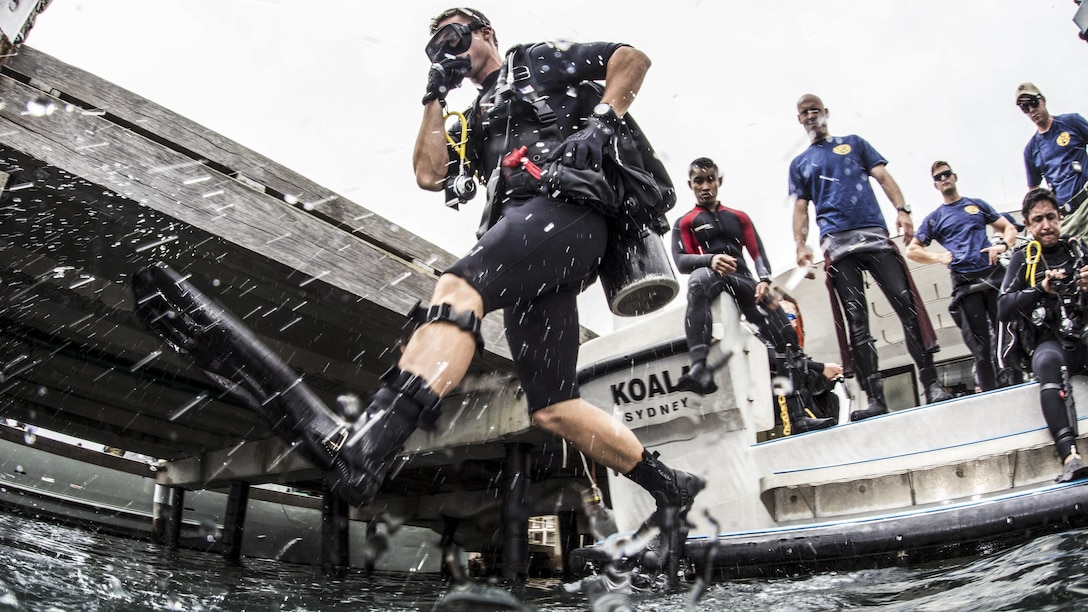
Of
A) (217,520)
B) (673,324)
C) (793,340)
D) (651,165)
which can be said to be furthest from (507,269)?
(217,520)

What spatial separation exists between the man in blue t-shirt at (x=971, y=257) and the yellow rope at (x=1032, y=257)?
77cm

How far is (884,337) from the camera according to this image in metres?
7.75

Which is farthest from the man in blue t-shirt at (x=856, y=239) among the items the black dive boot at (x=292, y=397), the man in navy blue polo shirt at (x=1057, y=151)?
the black dive boot at (x=292, y=397)

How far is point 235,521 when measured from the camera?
24.0 ft

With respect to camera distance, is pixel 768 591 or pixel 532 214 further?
pixel 768 591

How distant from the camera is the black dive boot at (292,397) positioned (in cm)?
159

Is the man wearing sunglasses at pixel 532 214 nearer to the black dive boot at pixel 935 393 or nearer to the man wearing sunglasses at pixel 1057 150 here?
the black dive boot at pixel 935 393

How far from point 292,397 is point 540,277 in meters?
0.70

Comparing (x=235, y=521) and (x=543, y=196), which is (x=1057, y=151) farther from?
(x=235, y=521)

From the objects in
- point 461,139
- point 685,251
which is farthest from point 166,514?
point 461,139

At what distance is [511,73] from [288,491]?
30.0 feet

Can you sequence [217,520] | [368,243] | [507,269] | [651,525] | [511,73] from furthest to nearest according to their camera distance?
[217,520]
[368,243]
[651,525]
[511,73]
[507,269]

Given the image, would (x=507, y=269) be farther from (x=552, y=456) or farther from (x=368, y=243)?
(x=552, y=456)

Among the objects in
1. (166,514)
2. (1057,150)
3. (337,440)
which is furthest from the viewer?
(166,514)
